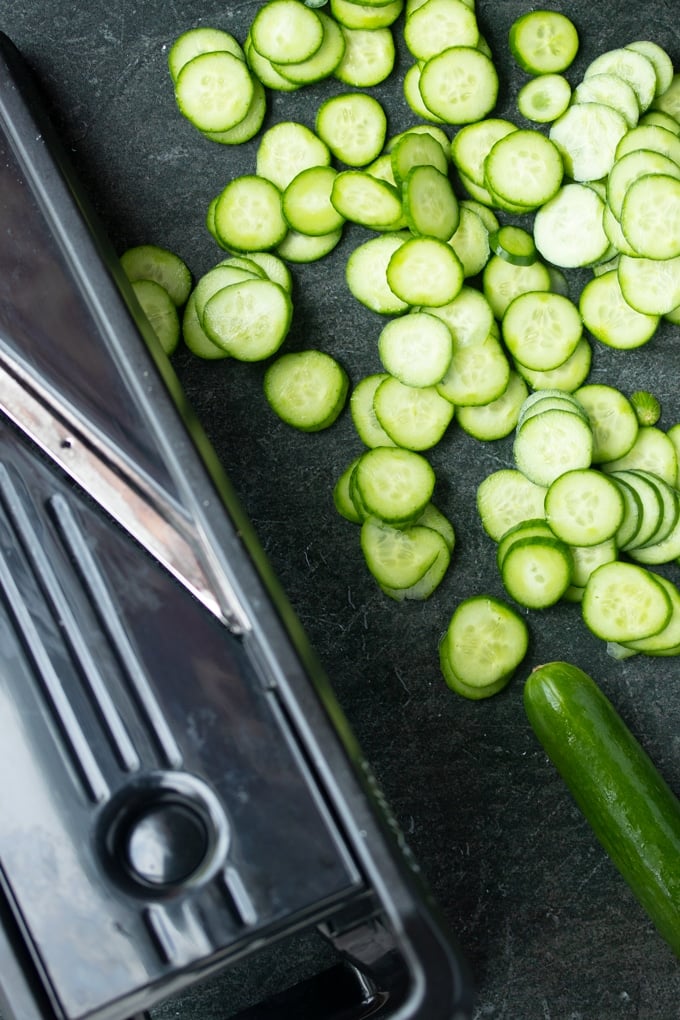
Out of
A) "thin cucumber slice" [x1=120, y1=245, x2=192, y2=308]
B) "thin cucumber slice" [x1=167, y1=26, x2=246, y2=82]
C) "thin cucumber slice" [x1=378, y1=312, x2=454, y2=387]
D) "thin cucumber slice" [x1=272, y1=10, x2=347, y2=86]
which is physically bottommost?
"thin cucumber slice" [x1=378, y1=312, x2=454, y2=387]

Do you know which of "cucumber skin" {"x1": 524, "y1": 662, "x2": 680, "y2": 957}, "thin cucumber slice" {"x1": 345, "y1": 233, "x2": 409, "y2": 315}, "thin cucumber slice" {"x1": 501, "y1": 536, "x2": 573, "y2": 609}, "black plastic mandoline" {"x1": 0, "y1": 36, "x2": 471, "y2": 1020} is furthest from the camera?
"thin cucumber slice" {"x1": 345, "y1": 233, "x2": 409, "y2": 315}

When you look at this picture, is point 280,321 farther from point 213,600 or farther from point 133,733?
point 133,733

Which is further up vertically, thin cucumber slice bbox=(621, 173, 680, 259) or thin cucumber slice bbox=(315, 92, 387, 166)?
thin cucumber slice bbox=(315, 92, 387, 166)

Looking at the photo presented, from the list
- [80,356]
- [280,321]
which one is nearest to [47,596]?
[80,356]

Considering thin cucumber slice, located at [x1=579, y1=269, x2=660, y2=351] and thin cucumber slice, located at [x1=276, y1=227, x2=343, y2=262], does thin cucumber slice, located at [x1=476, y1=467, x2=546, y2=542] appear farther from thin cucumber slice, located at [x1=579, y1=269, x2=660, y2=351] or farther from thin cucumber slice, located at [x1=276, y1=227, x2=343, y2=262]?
thin cucumber slice, located at [x1=276, y1=227, x2=343, y2=262]

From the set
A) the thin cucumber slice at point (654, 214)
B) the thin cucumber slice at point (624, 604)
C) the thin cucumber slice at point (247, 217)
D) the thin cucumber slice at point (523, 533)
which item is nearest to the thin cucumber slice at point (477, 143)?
the thin cucumber slice at point (654, 214)

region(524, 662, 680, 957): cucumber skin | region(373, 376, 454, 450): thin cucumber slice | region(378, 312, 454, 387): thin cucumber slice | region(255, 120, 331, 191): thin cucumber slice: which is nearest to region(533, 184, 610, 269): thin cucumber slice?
region(378, 312, 454, 387): thin cucumber slice
